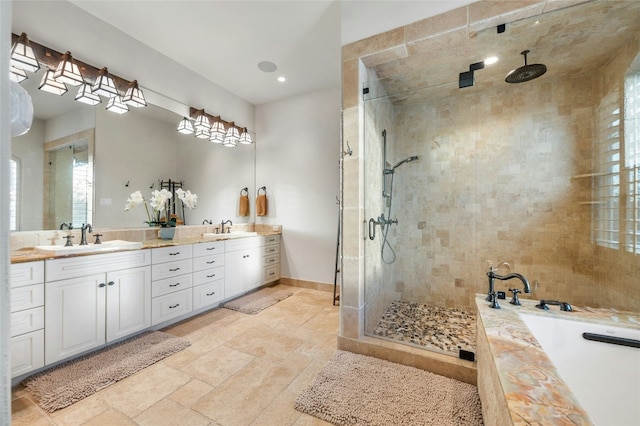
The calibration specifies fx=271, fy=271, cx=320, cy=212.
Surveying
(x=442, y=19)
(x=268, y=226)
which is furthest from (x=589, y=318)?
(x=268, y=226)

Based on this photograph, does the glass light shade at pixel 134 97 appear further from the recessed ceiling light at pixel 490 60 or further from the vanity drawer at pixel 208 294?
the recessed ceiling light at pixel 490 60

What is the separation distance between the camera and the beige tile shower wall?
250 cm

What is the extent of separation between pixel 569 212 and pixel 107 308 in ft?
13.6

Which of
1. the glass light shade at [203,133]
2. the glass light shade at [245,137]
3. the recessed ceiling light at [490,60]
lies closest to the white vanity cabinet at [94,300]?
the glass light shade at [203,133]

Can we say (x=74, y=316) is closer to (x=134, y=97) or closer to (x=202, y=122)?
(x=134, y=97)

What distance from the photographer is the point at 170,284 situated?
8.64 feet

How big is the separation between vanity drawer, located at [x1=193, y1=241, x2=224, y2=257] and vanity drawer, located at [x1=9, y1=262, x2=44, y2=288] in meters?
1.19

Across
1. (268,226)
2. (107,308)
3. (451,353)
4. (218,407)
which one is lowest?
(218,407)

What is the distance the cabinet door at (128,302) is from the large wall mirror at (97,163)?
694mm

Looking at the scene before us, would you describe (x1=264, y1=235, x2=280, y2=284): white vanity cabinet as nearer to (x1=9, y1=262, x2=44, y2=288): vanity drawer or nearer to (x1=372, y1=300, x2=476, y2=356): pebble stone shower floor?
(x1=372, y1=300, x2=476, y2=356): pebble stone shower floor

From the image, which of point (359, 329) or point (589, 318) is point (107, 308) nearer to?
point (359, 329)

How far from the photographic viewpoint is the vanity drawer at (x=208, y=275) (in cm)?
288

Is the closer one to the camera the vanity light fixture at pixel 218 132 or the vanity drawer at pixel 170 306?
the vanity drawer at pixel 170 306

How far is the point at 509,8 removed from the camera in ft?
6.00
